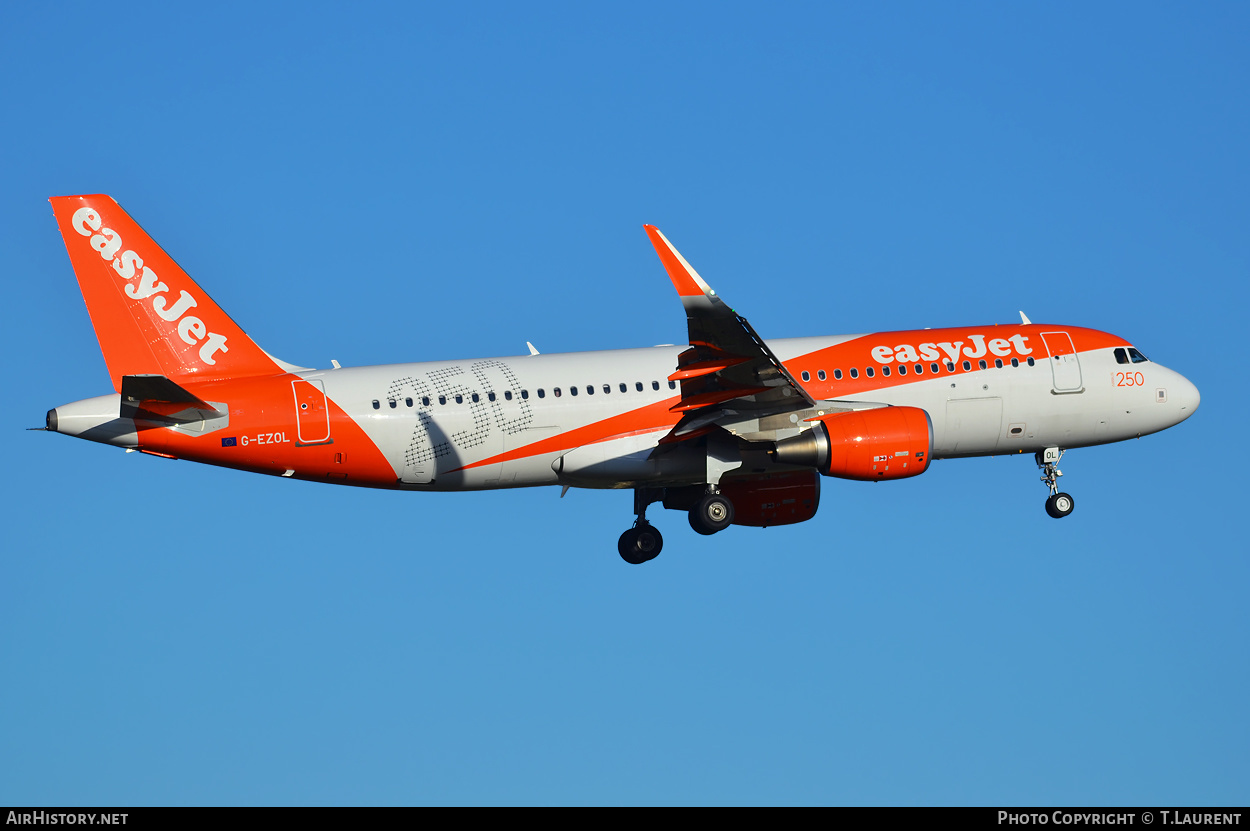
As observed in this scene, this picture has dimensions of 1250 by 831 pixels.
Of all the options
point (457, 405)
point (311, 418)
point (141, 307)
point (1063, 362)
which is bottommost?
point (311, 418)

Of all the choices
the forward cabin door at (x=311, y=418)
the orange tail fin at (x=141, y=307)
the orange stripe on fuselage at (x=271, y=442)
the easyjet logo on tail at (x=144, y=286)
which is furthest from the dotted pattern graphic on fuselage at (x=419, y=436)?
the easyjet logo on tail at (x=144, y=286)

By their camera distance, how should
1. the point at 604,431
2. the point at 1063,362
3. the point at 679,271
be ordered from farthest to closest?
1. the point at 1063,362
2. the point at 604,431
3. the point at 679,271

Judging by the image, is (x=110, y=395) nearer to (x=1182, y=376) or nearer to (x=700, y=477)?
(x=700, y=477)

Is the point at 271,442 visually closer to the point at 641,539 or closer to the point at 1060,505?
the point at 641,539

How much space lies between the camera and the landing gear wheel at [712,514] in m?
37.5

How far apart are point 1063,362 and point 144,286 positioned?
24.9 metres

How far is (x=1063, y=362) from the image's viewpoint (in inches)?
1581

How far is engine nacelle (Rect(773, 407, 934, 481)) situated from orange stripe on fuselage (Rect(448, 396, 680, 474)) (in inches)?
128

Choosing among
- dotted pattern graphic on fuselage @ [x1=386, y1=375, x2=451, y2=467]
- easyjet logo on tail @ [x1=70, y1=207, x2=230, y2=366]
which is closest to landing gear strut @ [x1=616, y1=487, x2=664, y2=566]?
dotted pattern graphic on fuselage @ [x1=386, y1=375, x2=451, y2=467]

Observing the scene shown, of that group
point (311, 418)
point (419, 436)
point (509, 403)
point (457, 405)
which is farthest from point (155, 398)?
point (509, 403)

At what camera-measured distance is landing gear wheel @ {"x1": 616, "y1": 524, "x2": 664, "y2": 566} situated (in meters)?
40.8

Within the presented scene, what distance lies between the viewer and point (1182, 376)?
42.1m

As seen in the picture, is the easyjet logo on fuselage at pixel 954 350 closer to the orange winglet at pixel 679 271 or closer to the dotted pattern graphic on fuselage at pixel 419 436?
the orange winglet at pixel 679 271

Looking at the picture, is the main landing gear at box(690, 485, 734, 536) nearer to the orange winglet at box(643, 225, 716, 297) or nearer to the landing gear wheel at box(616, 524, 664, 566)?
the landing gear wheel at box(616, 524, 664, 566)
